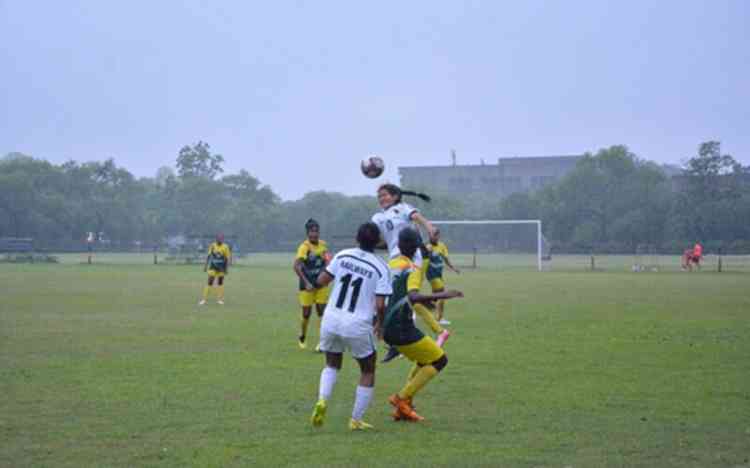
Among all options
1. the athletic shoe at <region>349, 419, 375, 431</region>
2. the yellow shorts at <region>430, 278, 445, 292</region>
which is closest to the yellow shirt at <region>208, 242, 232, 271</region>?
the yellow shorts at <region>430, 278, 445, 292</region>

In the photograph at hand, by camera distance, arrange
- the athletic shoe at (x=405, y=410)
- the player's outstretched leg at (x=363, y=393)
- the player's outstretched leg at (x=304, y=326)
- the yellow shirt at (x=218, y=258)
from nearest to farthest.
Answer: the player's outstretched leg at (x=363, y=393) < the athletic shoe at (x=405, y=410) < the player's outstretched leg at (x=304, y=326) < the yellow shirt at (x=218, y=258)

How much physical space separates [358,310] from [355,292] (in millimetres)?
167

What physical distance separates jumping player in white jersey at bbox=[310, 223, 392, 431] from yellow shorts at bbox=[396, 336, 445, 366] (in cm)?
50

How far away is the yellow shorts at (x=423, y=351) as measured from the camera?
9211mm

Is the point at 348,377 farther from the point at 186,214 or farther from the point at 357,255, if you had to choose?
the point at 186,214

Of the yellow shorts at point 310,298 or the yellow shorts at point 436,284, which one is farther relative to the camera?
the yellow shorts at point 436,284

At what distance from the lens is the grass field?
25.6 feet

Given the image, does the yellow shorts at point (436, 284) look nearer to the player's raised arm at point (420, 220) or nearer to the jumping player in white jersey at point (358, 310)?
the player's raised arm at point (420, 220)

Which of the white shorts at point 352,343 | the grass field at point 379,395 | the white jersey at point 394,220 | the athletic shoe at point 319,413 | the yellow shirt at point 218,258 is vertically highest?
the white jersey at point 394,220

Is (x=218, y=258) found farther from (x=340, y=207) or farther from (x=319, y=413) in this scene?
(x=340, y=207)

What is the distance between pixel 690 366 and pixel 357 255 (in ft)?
20.3

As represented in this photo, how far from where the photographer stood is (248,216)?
287 ft

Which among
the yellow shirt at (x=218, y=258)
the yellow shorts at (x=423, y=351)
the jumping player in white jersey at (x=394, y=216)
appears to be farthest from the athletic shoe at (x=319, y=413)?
the yellow shirt at (x=218, y=258)

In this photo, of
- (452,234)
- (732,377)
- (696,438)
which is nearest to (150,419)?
(696,438)
